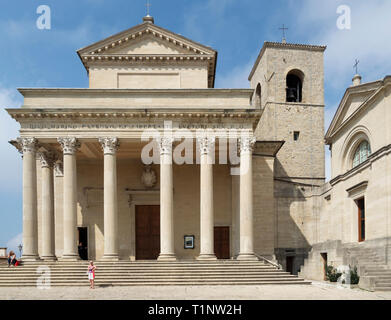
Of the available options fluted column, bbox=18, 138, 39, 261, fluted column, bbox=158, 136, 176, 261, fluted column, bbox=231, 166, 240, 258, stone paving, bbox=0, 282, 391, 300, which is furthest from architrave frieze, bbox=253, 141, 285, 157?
fluted column, bbox=18, 138, 39, 261

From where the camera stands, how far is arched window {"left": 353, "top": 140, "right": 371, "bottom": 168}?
2466 cm

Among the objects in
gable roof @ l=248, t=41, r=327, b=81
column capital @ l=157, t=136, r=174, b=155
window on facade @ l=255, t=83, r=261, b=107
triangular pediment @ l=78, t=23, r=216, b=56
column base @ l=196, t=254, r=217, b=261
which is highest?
gable roof @ l=248, t=41, r=327, b=81

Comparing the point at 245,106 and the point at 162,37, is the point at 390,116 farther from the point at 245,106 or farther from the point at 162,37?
the point at 162,37

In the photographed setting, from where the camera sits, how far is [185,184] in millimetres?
28500

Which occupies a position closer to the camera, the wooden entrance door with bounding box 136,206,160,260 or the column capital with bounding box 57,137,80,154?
the column capital with bounding box 57,137,80,154

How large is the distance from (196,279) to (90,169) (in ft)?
43.4

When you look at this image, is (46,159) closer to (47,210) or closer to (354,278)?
(47,210)

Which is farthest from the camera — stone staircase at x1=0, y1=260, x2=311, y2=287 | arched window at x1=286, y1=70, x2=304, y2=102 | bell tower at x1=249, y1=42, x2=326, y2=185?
arched window at x1=286, y1=70, x2=304, y2=102

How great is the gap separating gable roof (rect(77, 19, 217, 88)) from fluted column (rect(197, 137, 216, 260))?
7393 millimetres

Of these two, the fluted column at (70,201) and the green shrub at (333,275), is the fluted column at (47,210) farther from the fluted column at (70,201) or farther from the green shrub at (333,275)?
the green shrub at (333,275)

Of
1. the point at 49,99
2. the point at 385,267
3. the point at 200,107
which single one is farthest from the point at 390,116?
the point at 49,99

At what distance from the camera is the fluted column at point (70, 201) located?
858 inches

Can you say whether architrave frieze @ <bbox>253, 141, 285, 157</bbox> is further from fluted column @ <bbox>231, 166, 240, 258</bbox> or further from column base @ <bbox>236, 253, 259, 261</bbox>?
column base @ <bbox>236, 253, 259, 261</bbox>

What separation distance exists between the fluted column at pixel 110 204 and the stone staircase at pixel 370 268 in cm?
1333
